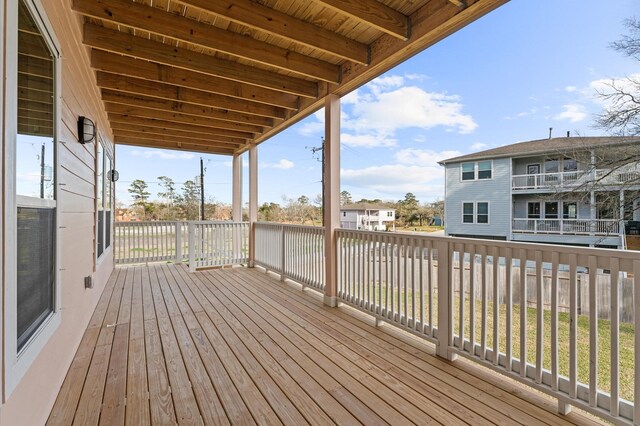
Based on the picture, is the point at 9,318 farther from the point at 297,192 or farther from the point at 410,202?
the point at 297,192

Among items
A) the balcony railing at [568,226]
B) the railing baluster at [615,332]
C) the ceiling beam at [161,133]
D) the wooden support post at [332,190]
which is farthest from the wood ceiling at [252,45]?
the railing baluster at [615,332]

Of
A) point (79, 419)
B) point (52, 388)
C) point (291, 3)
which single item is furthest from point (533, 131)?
point (52, 388)

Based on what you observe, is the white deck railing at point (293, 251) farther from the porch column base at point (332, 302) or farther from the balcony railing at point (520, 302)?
the balcony railing at point (520, 302)

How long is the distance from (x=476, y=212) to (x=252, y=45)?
2627 millimetres

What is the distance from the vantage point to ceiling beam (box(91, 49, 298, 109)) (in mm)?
3168

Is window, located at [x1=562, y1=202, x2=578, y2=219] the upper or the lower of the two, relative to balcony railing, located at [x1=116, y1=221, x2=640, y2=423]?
upper

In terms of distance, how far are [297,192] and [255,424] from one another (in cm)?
787

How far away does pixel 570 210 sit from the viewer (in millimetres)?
2092

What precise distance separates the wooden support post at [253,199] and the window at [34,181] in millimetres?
4128

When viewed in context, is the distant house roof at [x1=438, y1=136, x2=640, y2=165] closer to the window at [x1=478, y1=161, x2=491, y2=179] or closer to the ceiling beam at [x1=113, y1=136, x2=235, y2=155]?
the window at [x1=478, y1=161, x2=491, y2=179]

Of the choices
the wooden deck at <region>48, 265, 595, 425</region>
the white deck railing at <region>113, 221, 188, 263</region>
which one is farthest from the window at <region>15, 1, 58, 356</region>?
the white deck railing at <region>113, 221, 188, 263</region>

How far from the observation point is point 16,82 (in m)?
1.25

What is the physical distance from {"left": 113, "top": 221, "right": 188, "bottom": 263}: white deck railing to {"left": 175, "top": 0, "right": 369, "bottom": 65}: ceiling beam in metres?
5.38

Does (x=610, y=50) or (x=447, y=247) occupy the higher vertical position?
(x=610, y=50)
